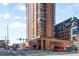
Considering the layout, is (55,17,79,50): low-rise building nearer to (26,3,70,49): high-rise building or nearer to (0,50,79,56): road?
(26,3,70,49): high-rise building

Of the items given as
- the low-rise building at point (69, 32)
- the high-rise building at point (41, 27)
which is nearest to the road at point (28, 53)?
the high-rise building at point (41, 27)

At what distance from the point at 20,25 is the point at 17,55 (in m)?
0.35

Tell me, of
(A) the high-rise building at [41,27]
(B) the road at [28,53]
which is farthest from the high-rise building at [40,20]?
(B) the road at [28,53]

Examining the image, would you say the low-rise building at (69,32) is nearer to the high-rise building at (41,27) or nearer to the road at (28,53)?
the high-rise building at (41,27)

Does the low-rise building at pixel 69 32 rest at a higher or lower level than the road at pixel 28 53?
higher

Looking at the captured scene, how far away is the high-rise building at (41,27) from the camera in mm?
3650

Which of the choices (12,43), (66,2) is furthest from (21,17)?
(66,2)

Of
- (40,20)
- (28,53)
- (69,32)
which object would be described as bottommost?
(28,53)

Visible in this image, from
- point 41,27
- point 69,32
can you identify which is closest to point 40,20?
point 41,27

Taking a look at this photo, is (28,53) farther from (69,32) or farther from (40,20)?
(69,32)

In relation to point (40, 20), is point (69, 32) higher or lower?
lower

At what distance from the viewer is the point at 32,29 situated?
3662mm

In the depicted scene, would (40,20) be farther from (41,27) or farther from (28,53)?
(28,53)

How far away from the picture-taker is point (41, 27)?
3.67 metres
